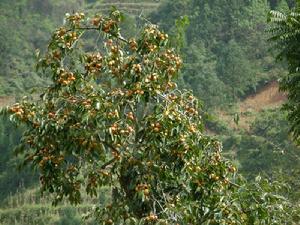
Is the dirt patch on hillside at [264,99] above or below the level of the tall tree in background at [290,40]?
below

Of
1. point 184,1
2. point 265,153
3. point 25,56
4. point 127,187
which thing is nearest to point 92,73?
point 127,187

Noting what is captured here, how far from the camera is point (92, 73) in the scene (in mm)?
4148

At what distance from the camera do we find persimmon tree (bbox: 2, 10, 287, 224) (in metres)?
3.78

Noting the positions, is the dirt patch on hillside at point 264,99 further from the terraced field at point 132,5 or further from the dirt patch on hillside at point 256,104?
the terraced field at point 132,5

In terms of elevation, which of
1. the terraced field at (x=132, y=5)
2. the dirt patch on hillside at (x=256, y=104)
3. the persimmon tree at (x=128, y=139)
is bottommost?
the dirt patch on hillside at (x=256, y=104)

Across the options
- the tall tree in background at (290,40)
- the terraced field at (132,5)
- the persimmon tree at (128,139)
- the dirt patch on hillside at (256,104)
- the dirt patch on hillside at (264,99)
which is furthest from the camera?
the terraced field at (132,5)

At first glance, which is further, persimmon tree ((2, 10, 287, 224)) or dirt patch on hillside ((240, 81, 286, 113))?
dirt patch on hillside ((240, 81, 286, 113))

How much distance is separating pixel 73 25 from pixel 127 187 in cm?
112

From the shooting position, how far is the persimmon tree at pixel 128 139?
3.78 metres

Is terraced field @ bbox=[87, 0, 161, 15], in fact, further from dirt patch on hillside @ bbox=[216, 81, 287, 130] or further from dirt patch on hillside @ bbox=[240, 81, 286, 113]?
dirt patch on hillside @ bbox=[216, 81, 287, 130]

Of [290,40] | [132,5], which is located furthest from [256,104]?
[290,40]

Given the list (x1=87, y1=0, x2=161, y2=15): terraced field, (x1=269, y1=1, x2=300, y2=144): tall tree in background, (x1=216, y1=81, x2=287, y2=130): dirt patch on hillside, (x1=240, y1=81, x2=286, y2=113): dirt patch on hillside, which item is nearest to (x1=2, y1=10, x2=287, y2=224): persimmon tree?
(x1=269, y1=1, x2=300, y2=144): tall tree in background

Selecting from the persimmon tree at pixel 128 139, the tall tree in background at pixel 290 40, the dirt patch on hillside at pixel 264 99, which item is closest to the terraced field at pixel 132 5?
the dirt patch on hillside at pixel 264 99

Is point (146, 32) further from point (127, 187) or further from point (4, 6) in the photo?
point (4, 6)
